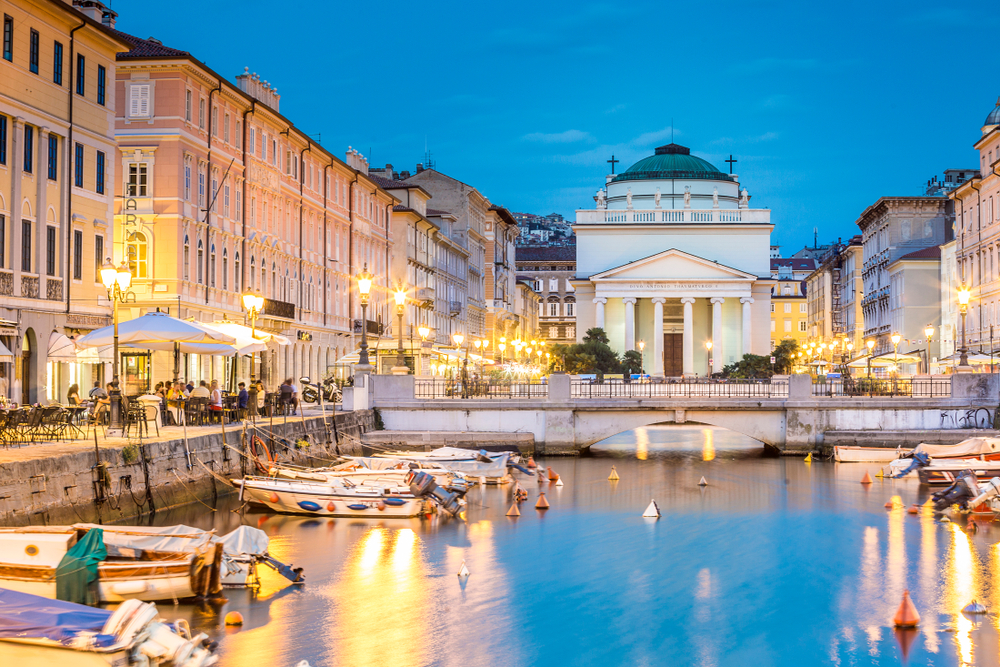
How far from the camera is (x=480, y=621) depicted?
20047mm

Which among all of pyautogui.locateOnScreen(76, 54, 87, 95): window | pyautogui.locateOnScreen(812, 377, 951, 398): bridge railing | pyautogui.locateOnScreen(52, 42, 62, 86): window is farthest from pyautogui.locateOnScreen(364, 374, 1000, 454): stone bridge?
pyautogui.locateOnScreen(52, 42, 62, 86): window

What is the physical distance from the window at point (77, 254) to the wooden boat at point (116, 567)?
2027 centimetres

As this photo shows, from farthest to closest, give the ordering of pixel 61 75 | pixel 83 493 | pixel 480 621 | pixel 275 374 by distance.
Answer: pixel 275 374 → pixel 61 75 → pixel 83 493 → pixel 480 621

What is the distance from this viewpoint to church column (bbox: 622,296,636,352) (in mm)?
99125

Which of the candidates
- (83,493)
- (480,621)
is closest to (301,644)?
(480,621)

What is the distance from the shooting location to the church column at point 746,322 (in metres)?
98.7

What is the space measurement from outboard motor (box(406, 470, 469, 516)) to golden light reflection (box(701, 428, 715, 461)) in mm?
19542

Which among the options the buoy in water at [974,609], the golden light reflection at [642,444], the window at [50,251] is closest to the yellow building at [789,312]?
the golden light reflection at [642,444]

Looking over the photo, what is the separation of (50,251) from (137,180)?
30.1 feet

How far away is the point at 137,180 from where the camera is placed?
4453 cm

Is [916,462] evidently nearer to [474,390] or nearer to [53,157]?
[474,390]

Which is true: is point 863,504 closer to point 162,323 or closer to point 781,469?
point 781,469

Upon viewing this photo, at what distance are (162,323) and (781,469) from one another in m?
23.1

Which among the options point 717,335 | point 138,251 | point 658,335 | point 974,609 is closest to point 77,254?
point 138,251
